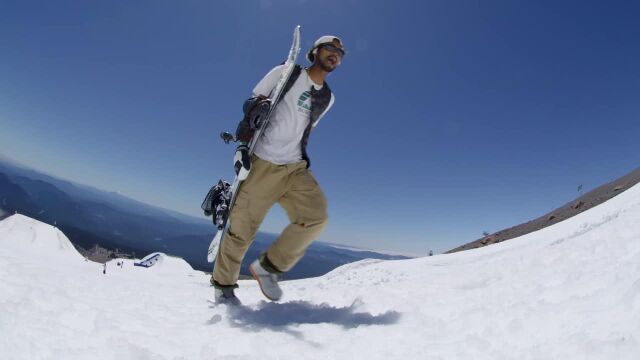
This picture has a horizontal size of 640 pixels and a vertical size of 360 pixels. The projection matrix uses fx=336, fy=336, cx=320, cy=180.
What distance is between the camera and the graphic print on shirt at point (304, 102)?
4.41 metres

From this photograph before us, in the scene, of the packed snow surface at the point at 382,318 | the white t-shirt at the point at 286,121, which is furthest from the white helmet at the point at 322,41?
the packed snow surface at the point at 382,318

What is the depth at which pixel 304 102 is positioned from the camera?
4.43 meters

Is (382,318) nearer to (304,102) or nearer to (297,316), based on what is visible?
(297,316)

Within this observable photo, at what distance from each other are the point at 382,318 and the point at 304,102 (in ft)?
9.13

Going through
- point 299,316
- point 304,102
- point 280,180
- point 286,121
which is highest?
point 304,102

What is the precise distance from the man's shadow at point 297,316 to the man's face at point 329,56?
2.96 metres

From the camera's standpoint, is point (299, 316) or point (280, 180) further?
point (280, 180)

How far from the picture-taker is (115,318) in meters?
2.50

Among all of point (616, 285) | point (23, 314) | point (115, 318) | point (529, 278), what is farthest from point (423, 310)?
point (23, 314)

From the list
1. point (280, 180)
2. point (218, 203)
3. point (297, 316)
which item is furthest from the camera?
point (218, 203)

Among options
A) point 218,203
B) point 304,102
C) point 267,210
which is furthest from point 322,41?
point 218,203

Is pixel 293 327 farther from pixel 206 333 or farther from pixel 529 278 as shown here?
pixel 529 278

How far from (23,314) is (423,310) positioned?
297 cm

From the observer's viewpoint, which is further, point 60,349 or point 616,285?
point 616,285
